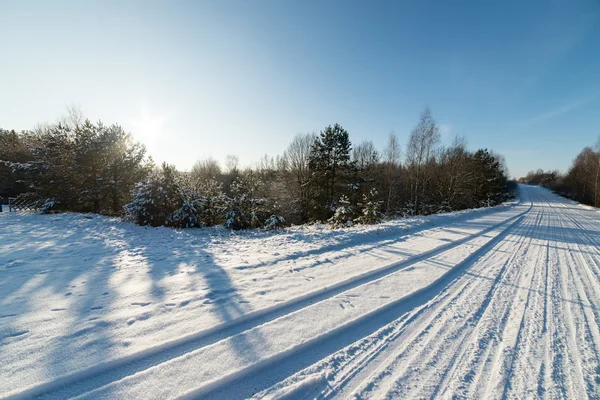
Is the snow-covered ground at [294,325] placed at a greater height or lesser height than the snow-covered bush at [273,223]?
lesser

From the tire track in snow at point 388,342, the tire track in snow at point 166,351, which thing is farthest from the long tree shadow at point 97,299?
the tire track in snow at point 388,342

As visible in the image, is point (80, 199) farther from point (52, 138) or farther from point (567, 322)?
point (567, 322)

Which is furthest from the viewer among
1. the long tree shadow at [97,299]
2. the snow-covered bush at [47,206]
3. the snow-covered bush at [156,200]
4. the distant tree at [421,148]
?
the distant tree at [421,148]

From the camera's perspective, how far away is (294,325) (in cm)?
266

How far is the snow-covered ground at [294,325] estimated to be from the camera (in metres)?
1.92

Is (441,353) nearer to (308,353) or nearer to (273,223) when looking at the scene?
(308,353)

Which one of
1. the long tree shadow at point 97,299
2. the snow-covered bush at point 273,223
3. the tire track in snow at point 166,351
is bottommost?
the tire track in snow at point 166,351

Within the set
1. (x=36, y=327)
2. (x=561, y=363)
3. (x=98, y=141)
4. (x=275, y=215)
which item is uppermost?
(x=98, y=141)

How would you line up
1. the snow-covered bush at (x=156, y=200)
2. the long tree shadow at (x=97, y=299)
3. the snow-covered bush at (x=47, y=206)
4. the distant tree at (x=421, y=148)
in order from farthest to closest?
the distant tree at (x=421, y=148), the snow-covered bush at (x=47, y=206), the snow-covered bush at (x=156, y=200), the long tree shadow at (x=97, y=299)

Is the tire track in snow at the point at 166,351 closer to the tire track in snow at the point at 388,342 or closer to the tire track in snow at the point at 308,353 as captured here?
the tire track in snow at the point at 308,353

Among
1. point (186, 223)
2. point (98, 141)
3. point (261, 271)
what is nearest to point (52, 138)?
point (98, 141)

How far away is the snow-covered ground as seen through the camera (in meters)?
1.92

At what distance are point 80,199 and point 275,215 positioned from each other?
1114cm

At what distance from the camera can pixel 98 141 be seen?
459 inches
